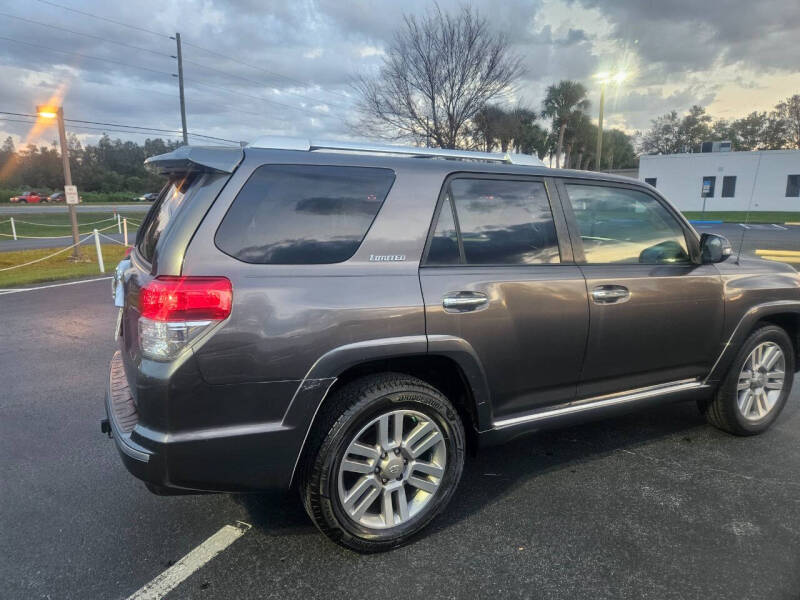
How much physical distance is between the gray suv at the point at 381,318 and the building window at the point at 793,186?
4434cm

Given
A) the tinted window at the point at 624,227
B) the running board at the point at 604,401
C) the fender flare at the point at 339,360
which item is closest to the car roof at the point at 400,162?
the tinted window at the point at 624,227

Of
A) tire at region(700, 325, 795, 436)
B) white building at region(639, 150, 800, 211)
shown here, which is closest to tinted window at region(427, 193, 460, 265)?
tire at region(700, 325, 795, 436)

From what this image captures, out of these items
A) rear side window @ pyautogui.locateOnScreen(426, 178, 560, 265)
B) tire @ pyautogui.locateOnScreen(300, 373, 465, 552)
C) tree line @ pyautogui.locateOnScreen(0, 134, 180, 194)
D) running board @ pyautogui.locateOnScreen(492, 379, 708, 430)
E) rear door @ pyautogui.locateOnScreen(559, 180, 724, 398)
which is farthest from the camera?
tree line @ pyautogui.locateOnScreen(0, 134, 180, 194)

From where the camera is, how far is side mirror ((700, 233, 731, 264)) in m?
3.36

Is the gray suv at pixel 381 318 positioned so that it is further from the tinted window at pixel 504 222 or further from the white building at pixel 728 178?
the white building at pixel 728 178

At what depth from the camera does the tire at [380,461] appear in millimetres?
2354

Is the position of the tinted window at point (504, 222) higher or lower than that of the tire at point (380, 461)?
higher

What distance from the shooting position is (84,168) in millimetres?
73688

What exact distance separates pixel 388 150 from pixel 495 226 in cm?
69

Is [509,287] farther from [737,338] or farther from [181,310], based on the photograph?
[737,338]

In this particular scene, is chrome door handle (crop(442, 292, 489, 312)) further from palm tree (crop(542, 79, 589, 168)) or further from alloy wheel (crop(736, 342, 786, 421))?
palm tree (crop(542, 79, 589, 168))

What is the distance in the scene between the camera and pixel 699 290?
3.34 m

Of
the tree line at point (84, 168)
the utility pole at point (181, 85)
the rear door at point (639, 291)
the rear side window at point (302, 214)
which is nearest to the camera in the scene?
the rear side window at point (302, 214)

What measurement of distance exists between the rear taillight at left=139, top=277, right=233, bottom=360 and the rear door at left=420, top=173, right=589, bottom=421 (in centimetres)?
92
